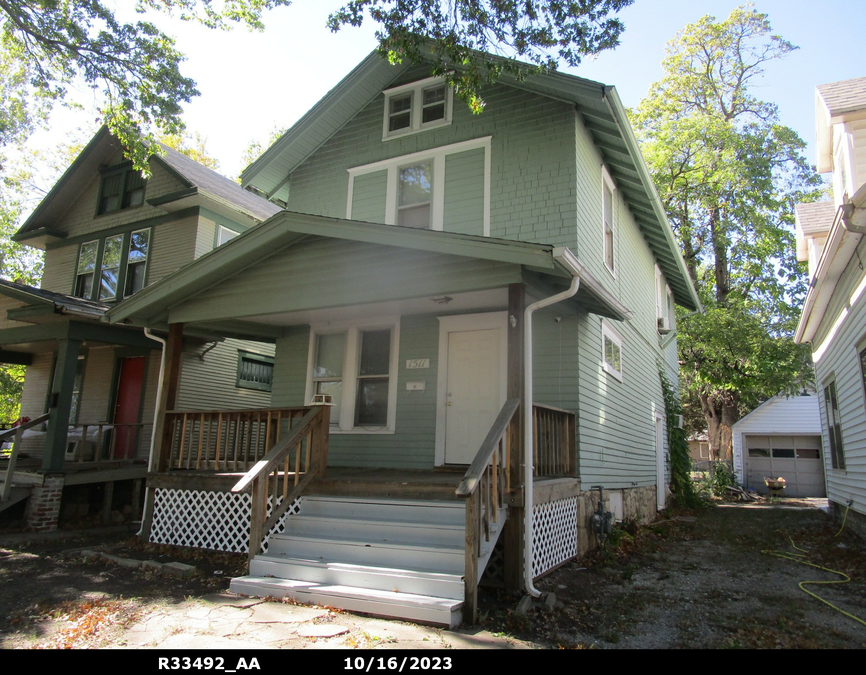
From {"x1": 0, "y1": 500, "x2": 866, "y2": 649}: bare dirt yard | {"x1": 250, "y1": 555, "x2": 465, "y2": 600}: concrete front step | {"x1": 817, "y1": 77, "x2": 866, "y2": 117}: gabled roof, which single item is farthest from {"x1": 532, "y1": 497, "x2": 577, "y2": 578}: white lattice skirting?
{"x1": 817, "y1": 77, "x2": 866, "y2": 117}: gabled roof

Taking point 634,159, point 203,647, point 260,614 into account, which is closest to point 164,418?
point 260,614

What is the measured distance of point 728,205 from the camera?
25219 millimetres

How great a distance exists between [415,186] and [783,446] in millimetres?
20267

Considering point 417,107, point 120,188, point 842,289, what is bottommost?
point 842,289

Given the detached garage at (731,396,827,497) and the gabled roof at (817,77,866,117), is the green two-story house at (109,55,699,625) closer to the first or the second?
the gabled roof at (817,77,866,117)

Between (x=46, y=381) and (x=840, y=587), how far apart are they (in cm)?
1623

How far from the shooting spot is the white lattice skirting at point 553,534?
Result: 6.46 m

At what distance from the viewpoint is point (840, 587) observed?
6469 mm

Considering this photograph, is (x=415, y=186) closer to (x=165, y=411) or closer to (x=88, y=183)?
(x=165, y=411)

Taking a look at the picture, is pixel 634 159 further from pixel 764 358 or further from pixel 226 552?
pixel 764 358

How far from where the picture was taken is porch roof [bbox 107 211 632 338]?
631 cm

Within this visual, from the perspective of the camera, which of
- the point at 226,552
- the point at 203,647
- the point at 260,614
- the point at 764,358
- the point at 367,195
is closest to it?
the point at 203,647

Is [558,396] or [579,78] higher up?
[579,78]

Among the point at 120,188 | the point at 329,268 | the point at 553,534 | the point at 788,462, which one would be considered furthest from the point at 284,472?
the point at 788,462
